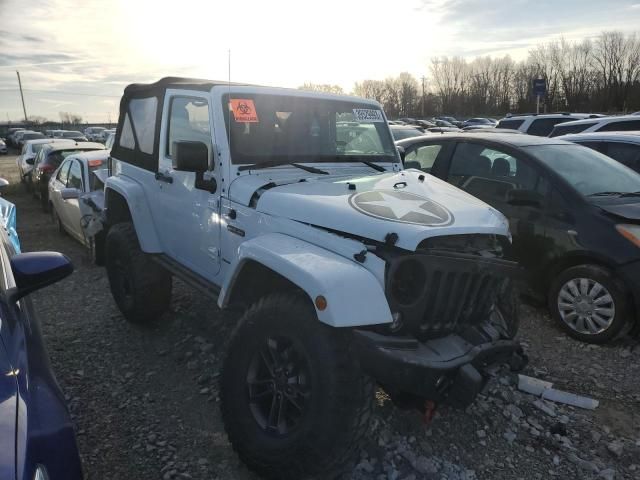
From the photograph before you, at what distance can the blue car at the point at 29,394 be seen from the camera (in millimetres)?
1469

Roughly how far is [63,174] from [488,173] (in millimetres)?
6883

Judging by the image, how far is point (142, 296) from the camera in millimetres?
4434

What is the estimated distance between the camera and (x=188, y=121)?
3.96 metres

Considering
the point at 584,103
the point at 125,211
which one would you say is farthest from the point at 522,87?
the point at 125,211

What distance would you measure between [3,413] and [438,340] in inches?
75.9

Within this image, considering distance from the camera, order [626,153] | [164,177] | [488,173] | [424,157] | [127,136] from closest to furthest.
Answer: [164,177] < [127,136] < [488,173] < [424,157] < [626,153]

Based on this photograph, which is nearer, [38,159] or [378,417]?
[378,417]

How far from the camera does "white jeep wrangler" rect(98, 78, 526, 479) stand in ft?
7.77

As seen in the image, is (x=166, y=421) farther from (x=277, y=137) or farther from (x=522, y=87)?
(x=522, y=87)

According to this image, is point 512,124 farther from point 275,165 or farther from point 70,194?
point 275,165

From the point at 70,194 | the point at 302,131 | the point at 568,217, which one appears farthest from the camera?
the point at 70,194

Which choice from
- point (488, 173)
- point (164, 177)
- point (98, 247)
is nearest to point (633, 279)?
point (488, 173)

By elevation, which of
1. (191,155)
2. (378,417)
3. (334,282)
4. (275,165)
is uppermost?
→ (191,155)

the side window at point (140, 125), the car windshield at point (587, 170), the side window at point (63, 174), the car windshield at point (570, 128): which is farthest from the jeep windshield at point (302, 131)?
the car windshield at point (570, 128)
